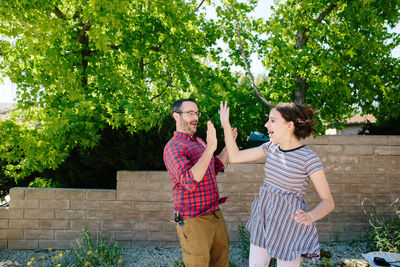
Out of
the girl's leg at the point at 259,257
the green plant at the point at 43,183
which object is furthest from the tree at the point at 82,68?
the girl's leg at the point at 259,257

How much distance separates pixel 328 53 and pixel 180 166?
4207 mm

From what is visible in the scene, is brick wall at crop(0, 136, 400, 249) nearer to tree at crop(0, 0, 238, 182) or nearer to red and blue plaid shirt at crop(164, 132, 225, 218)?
tree at crop(0, 0, 238, 182)

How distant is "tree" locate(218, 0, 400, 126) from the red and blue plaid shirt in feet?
10.2

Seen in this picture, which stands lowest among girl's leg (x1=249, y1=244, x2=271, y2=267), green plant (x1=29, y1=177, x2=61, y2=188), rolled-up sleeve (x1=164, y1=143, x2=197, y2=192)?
girl's leg (x1=249, y1=244, x2=271, y2=267)

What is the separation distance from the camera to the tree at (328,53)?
17.1 ft

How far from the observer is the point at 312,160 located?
7.16 feet

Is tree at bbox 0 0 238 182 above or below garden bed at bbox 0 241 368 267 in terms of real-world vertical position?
above

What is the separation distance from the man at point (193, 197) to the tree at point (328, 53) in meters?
3.04

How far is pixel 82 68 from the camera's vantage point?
525cm

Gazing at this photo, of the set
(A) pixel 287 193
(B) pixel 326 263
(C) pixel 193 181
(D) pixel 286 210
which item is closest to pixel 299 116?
(A) pixel 287 193

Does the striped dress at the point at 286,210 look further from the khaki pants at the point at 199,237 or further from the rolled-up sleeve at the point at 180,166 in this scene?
the rolled-up sleeve at the point at 180,166

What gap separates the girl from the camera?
2205 mm

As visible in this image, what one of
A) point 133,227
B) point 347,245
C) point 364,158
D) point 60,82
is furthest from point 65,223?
point 364,158

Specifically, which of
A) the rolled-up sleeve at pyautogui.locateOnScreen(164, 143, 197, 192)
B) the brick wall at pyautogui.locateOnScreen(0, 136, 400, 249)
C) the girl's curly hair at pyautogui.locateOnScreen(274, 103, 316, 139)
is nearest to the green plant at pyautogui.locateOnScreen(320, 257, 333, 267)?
the brick wall at pyautogui.locateOnScreen(0, 136, 400, 249)
